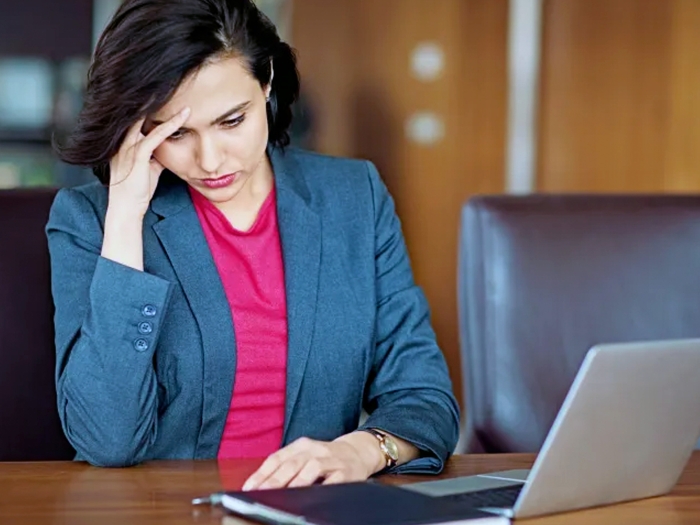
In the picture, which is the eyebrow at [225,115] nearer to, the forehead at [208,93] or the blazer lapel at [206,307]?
the forehead at [208,93]

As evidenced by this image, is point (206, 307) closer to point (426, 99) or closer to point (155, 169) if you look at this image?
point (155, 169)

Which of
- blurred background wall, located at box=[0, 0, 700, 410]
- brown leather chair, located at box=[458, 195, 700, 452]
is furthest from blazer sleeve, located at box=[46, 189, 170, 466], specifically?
blurred background wall, located at box=[0, 0, 700, 410]

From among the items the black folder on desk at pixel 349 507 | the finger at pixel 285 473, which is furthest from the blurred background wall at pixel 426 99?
the black folder on desk at pixel 349 507

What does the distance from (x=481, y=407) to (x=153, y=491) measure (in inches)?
28.0

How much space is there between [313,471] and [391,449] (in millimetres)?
173

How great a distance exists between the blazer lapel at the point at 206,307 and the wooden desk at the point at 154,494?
21 centimetres

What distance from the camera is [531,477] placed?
1130mm

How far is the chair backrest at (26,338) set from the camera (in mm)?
1671

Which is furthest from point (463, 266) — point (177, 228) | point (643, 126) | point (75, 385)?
point (643, 126)

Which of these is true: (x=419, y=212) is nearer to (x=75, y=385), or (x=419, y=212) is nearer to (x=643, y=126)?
(x=643, y=126)

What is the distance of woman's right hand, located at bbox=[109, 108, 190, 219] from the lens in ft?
5.17

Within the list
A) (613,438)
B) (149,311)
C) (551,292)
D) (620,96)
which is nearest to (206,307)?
(149,311)

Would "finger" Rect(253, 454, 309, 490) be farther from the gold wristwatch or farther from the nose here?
the nose

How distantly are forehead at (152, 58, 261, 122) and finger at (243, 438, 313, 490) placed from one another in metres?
0.48
